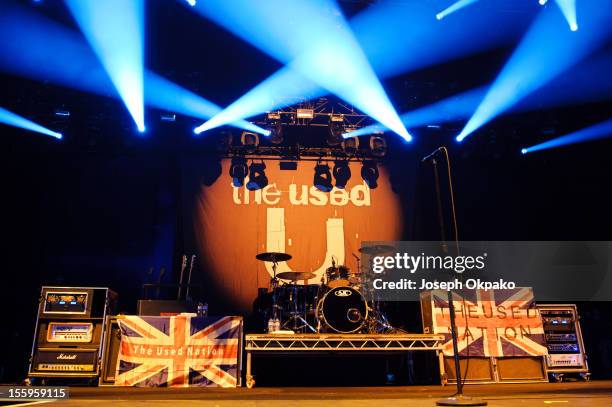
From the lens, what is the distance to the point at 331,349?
6.18m

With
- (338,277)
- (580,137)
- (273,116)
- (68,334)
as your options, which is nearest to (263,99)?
(273,116)

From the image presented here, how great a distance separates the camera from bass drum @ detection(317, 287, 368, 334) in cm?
664

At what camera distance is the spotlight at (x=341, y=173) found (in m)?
8.80

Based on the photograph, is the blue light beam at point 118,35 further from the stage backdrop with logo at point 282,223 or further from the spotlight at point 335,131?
the spotlight at point 335,131

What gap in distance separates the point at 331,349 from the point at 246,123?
13.6 feet

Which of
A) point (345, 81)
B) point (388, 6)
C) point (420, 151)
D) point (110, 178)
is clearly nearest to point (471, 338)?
point (420, 151)

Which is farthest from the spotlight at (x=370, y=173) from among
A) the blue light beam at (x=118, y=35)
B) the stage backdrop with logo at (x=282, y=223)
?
the blue light beam at (x=118, y=35)

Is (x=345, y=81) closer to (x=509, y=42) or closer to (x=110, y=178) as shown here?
(x=509, y=42)

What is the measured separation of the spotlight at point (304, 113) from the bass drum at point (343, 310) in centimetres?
315

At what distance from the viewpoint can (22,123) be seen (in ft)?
26.2

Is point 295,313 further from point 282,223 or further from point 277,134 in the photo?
point 277,134

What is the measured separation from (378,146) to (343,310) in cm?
321

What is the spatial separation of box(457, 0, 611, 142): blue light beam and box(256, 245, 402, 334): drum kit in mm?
3296

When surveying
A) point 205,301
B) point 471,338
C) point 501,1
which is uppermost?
point 501,1
